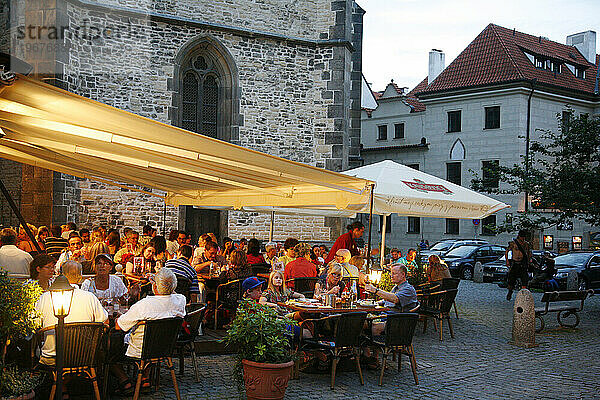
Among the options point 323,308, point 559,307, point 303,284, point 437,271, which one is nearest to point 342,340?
point 323,308

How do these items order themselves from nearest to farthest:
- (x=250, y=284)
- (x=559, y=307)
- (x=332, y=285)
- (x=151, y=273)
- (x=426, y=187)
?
1. (x=250, y=284)
2. (x=332, y=285)
3. (x=151, y=273)
4. (x=426, y=187)
5. (x=559, y=307)

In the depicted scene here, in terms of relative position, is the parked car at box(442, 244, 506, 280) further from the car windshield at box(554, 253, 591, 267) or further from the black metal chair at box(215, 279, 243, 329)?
the black metal chair at box(215, 279, 243, 329)

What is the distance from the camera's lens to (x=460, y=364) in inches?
347

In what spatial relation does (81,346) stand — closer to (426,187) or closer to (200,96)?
(426,187)

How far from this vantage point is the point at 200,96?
20312 millimetres

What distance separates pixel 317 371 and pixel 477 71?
32291 mm

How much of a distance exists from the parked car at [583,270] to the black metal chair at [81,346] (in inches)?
643

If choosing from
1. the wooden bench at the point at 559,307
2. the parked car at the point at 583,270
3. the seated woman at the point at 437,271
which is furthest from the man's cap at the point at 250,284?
the parked car at the point at 583,270

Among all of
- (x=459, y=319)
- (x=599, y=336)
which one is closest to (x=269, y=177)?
(x=459, y=319)

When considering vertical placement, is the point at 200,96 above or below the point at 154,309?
above

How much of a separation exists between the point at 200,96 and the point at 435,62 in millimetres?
26748

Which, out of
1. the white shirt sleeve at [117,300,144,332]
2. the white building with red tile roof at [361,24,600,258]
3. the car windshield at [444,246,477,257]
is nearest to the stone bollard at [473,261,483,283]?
the car windshield at [444,246,477,257]

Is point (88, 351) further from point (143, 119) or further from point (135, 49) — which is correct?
point (135, 49)

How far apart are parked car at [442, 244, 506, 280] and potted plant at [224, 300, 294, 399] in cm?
1873
